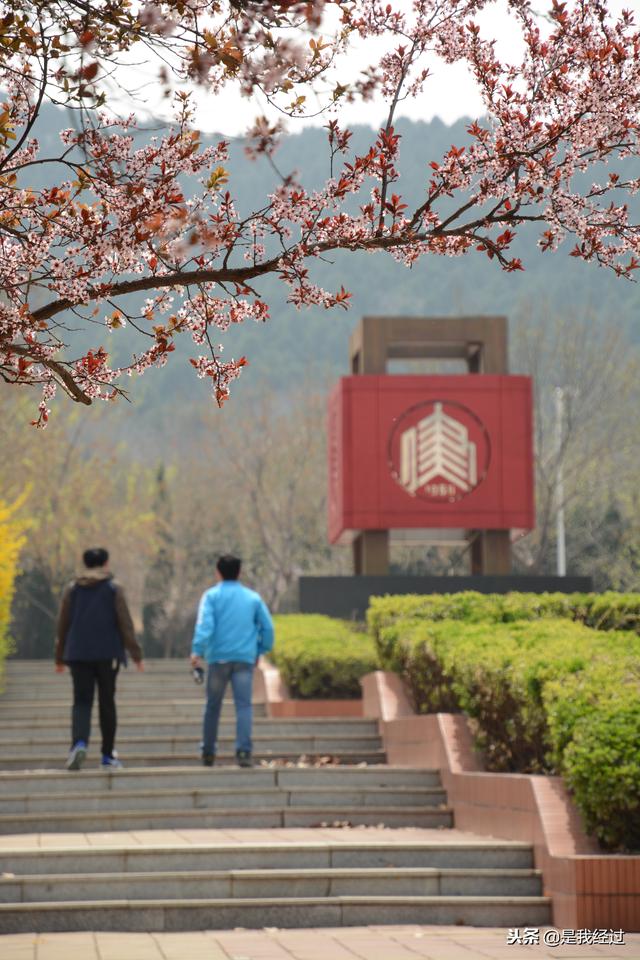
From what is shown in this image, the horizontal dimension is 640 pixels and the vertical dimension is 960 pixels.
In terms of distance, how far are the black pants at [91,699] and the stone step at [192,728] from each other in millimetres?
2029

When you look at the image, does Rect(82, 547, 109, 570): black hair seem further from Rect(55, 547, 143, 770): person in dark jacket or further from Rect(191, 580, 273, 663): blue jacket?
Rect(191, 580, 273, 663): blue jacket

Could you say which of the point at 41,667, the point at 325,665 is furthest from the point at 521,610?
the point at 41,667

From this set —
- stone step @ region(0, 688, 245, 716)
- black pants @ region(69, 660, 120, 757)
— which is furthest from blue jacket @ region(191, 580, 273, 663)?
stone step @ region(0, 688, 245, 716)

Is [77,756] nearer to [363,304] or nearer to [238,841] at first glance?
[238,841]

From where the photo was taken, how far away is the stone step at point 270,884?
7.71m

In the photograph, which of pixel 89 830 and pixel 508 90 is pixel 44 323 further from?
pixel 89 830

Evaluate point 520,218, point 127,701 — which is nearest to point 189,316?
point 520,218

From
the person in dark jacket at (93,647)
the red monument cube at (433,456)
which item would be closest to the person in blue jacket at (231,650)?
the person in dark jacket at (93,647)

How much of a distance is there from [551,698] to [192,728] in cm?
640

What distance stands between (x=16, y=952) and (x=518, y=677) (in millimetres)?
3596

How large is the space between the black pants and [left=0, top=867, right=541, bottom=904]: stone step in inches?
120

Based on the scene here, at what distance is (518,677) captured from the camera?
874 cm

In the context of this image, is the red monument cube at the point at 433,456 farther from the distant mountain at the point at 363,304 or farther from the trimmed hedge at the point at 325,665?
the distant mountain at the point at 363,304

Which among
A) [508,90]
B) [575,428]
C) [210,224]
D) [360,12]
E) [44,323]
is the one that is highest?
[575,428]
